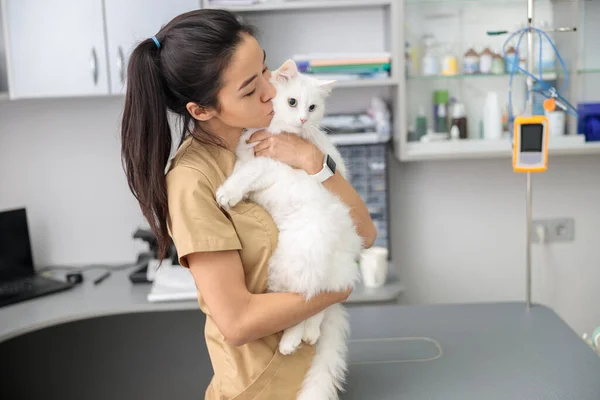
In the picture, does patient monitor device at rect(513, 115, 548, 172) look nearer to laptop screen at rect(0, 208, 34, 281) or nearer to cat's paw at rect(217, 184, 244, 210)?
cat's paw at rect(217, 184, 244, 210)

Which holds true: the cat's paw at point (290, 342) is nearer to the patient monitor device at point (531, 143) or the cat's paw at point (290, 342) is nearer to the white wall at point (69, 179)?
the patient monitor device at point (531, 143)

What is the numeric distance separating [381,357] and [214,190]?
0.67m

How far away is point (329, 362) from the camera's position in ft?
4.62

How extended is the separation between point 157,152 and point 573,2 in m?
2.09

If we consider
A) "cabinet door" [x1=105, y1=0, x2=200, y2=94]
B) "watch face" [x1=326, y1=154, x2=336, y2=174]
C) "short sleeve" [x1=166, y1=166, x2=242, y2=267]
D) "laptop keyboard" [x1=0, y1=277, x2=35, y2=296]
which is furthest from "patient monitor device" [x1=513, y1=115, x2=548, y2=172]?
"laptop keyboard" [x1=0, y1=277, x2=35, y2=296]

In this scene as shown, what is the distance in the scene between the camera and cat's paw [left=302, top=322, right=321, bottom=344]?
1.38 metres

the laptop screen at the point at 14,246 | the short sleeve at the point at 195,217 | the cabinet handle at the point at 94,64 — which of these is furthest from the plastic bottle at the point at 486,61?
the laptop screen at the point at 14,246

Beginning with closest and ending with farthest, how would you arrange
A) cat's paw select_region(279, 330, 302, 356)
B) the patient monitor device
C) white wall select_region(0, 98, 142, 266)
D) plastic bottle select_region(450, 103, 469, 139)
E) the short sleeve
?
the short sleeve, cat's paw select_region(279, 330, 302, 356), the patient monitor device, plastic bottle select_region(450, 103, 469, 139), white wall select_region(0, 98, 142, 266)

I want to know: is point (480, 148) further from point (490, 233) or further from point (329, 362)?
point (329, 362)

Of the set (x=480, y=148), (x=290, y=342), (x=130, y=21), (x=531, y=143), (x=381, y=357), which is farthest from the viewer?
(x=480, y=148)

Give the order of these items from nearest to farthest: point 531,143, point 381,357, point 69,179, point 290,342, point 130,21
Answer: point 290,342, point 381,357, point 531,143, point 130,21, point 69,179

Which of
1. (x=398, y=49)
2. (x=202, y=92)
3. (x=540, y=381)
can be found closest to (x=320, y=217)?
(x=202, y=92)

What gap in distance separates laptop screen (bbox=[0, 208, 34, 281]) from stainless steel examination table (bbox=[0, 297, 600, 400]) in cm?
35

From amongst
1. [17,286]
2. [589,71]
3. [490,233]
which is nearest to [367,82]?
[589,71]
